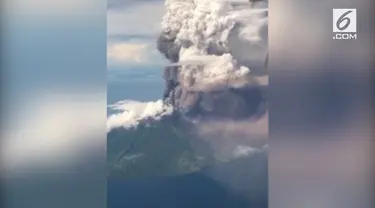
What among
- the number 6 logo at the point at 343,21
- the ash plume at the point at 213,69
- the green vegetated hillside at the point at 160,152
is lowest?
the green vegetated hillside at the point at 160,152

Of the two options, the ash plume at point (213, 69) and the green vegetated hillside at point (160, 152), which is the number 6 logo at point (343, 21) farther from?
the green vegetated hillside at point (160, 152)

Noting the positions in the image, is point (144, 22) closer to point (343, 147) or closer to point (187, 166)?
point (187, 166)

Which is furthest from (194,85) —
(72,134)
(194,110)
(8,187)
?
(8,187)

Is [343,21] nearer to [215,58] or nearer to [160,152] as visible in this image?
[215,58]

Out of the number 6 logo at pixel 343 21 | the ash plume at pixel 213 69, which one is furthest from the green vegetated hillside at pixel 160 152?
the number 6 logo at pixel 343 21

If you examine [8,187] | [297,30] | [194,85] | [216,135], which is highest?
[297,30]

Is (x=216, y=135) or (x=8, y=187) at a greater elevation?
(x=216, y=135)

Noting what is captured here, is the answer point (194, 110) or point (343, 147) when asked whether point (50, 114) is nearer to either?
point (194, 110)
